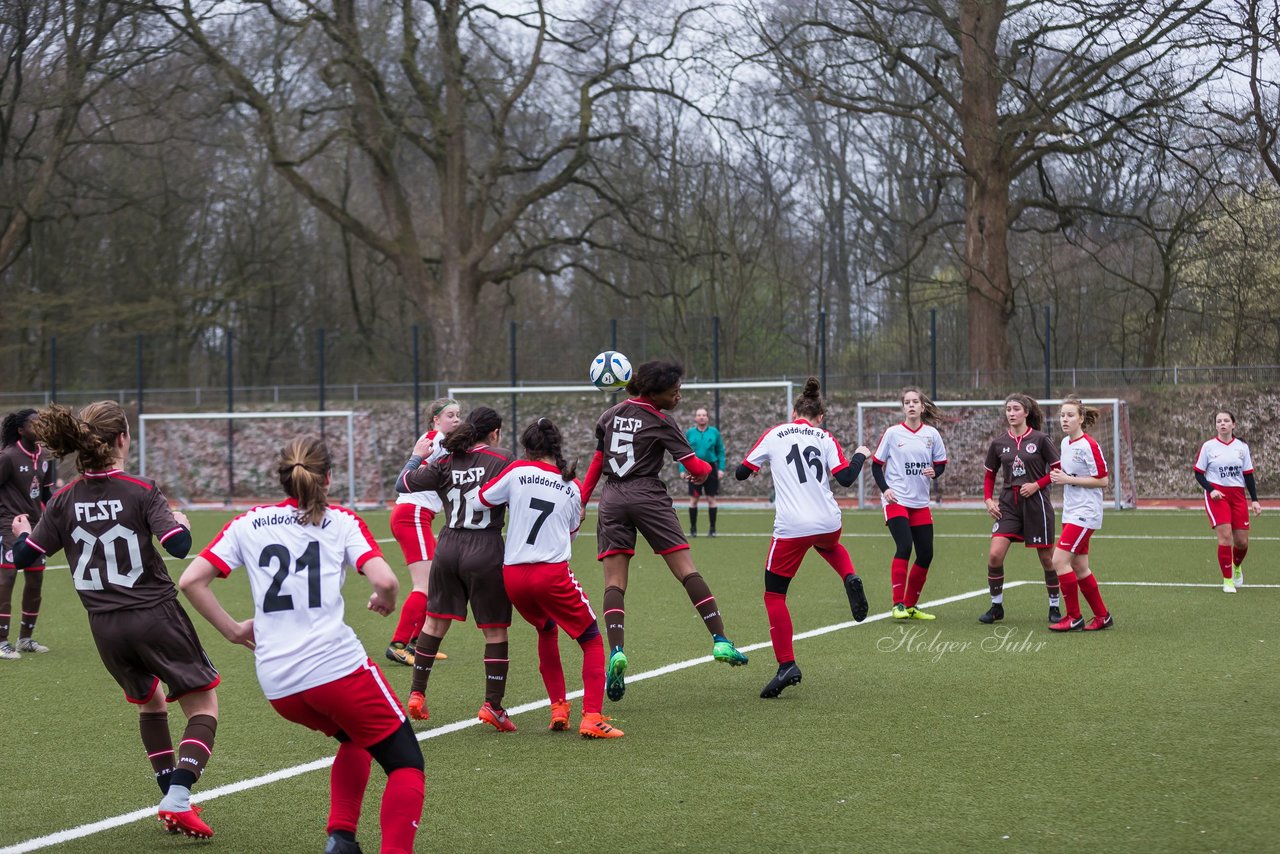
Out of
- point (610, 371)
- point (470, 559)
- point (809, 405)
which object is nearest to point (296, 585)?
point (470, 559)

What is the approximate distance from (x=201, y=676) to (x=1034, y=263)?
1184 inches

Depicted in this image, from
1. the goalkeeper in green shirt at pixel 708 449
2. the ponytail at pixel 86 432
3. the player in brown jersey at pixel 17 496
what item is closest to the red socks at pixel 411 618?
the player in brown jersey at pixel 17 496

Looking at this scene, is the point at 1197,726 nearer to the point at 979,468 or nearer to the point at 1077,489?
the point at 1077,489

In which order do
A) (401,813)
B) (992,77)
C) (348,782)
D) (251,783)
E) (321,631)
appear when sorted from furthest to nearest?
(992,77), (251,783), (348,782), (321,631), (401,813)

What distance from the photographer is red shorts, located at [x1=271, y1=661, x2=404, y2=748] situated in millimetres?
4215

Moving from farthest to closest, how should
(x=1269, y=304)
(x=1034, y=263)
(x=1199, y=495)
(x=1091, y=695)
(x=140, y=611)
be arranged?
(x=1034, y=263)
(x=1269, y=304)
(x=1199, y=495)
(x=1091, y=695)
(x=140, y=611)

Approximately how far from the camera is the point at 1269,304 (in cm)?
Result: 2748

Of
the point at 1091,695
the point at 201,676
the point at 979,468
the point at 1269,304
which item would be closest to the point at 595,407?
the point at 979,468

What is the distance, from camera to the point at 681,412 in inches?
1026

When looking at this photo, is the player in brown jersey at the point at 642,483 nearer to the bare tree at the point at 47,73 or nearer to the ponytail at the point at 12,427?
the ponytail at the point at 12,427

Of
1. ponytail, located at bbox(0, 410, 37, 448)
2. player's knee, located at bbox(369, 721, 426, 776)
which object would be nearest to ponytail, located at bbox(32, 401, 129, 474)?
player's knee, located at bbox(369, 721, 426, 776)

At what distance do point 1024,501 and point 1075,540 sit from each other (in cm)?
71

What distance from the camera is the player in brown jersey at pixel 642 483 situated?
768 centimetres

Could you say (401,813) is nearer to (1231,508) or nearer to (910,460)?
(910,460)
